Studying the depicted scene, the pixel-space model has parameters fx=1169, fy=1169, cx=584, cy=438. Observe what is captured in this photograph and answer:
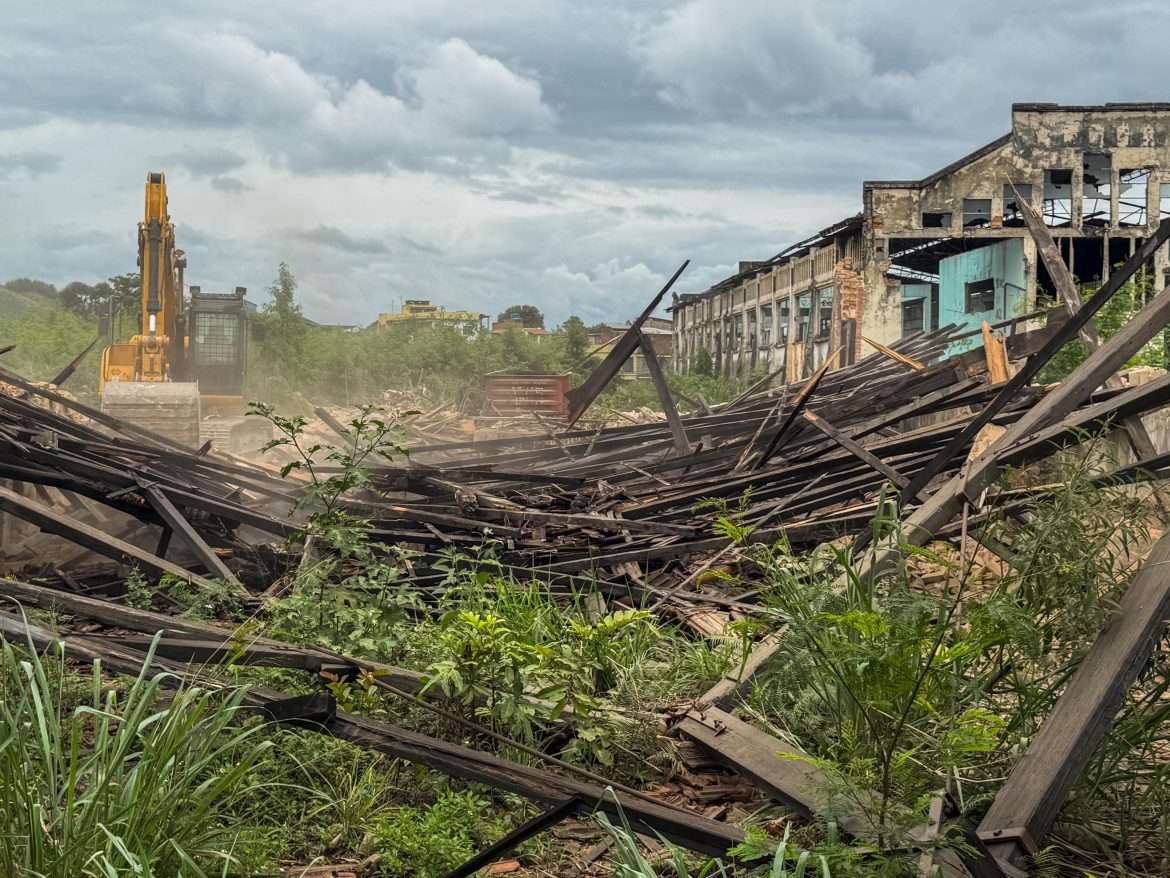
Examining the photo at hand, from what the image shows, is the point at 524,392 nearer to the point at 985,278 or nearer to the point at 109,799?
the point at 985,278

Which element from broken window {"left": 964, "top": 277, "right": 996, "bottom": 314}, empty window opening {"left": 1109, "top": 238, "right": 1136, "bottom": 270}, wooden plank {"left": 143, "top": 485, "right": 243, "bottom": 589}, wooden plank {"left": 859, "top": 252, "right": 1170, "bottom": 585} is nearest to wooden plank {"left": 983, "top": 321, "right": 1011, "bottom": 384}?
wooden plank {"left": 859, "top": 252, "right": 1170, "bottom": 585}

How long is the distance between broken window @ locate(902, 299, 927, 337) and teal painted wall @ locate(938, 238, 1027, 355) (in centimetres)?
156

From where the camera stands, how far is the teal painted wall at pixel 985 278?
1155 inches

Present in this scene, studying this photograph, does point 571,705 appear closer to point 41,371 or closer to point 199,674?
point 199,674

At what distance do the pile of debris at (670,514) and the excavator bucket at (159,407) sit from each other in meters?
4.55

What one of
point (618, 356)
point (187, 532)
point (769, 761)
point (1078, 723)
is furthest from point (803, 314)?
point (1078, 723)

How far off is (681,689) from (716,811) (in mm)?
1089

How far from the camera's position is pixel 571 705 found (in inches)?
185

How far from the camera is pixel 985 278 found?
30.7 meters

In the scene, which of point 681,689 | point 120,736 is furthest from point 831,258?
point 120,736

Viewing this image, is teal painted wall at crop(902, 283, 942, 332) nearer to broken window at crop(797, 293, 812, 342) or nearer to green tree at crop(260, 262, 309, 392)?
broken window at crop(797, 293, 812, 342)

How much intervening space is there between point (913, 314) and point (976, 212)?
4.34 metres

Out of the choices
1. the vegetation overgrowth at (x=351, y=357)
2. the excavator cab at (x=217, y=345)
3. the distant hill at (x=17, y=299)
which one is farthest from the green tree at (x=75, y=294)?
Result: the excavator cab at (x=217, y=345)

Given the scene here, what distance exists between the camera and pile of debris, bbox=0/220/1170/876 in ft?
11.6
